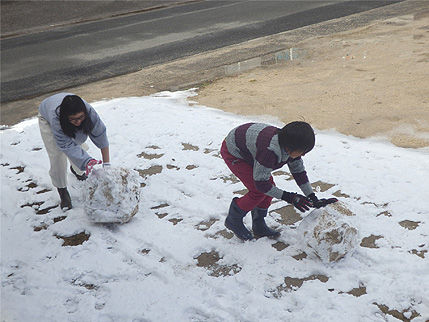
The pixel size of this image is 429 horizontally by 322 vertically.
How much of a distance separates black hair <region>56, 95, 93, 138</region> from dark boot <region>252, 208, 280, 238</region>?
1.51 m

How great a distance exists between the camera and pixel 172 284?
3.39 meters

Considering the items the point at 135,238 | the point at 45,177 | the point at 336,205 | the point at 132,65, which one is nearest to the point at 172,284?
the point at 135,238

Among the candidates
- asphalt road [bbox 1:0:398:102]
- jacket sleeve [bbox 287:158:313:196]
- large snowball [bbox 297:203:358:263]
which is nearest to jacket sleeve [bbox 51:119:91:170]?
jacket sleeve [bbox 287:158:313:196]

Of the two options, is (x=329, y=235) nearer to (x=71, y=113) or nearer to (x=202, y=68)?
(x=71, y=113)

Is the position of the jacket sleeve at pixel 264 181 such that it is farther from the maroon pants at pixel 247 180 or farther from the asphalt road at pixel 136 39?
the asphalt road at pixel 136 39

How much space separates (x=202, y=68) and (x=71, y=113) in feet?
17.1

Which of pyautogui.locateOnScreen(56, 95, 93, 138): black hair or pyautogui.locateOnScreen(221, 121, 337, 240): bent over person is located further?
pyautogui.locateOnScreen(56, 95, 93, 138): black hair

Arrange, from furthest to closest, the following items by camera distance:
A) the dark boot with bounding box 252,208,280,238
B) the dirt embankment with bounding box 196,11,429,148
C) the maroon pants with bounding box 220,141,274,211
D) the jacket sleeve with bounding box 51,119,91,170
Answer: the dirt embankment with bounding box 196,11,429,148 → the jacket sleeve with bounding box 51,119,91,170 → the dark boot with bounding box 252,208,280,238 → the maroon pants with bounding box 220,141,274,211

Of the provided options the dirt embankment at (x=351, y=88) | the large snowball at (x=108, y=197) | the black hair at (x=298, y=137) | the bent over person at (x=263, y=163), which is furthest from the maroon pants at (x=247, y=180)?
the dirt embankment at (x=351, y=88)

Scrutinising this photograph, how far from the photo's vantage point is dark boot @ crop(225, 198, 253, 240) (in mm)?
3658

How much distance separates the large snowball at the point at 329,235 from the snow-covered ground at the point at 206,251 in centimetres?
9

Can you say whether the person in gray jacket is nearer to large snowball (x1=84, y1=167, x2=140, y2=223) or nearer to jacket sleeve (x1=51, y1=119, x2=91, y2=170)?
jacket sleeve (x1=51, y1=119, x2=91, y2=170)

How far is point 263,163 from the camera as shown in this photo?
3199 millimetres

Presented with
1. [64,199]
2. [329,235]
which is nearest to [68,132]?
[64,199]
